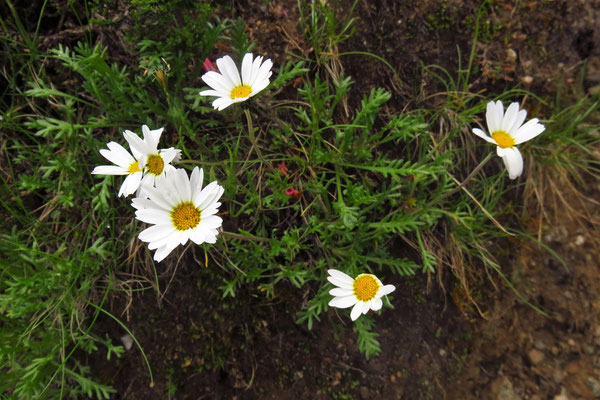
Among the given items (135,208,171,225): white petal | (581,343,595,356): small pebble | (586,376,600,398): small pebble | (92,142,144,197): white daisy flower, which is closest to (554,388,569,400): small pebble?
(586,376,600,398): small pebble

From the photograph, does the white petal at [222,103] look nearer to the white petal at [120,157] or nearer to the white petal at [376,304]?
the white petal at [120,157]

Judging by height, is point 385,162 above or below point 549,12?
below

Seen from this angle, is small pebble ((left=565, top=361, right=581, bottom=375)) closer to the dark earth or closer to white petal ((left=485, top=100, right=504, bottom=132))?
the dark earth

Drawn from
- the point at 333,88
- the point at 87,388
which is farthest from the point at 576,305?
the point at 87,388

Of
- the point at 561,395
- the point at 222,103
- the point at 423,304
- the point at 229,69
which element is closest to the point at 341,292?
the point at 423,304

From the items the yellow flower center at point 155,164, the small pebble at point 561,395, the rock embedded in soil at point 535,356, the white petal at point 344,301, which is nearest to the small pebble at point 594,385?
the small pebble at point 561,395

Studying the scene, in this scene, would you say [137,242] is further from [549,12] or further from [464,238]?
[549,12]

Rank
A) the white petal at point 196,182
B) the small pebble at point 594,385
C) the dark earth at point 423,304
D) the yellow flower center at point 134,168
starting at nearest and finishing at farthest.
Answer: the white petal at point 196,182
the yellow flower center at point 134,168
the dark earth at point 423,304
the small pebble at point 594,385

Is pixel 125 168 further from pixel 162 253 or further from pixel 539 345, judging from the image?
pixel 539 345
